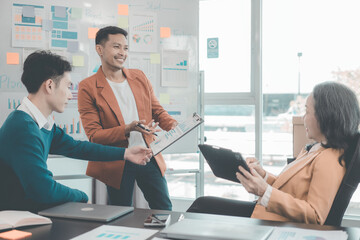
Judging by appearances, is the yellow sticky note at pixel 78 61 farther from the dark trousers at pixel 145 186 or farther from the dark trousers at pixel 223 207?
the dark trousers at pixel 223 207

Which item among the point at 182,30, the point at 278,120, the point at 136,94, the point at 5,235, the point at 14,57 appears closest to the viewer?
the point at 5,235

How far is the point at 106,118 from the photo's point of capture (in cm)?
224

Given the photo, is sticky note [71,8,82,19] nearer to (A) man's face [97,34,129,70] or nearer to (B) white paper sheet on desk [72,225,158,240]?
(A) man's face [97,34,129,70]

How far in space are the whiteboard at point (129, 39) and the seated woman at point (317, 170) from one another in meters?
1.67

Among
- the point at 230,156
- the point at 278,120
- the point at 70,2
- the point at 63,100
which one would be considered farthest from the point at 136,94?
the point at 278,120

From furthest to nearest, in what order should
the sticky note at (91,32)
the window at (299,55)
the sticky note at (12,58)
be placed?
the window at (299,55), the sticky note at (91,32), the sticky note at (12,58)

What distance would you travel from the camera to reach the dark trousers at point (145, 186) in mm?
2201

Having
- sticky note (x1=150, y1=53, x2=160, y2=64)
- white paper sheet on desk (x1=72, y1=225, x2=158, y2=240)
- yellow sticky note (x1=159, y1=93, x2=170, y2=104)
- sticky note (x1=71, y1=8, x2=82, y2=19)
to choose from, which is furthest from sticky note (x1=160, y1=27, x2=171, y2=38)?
white paper sheet on desk (x1=72, y1=225, x2=158, y2=240)

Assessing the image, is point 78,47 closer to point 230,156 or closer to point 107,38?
point 107,38

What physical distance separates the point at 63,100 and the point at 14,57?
151 centimetres

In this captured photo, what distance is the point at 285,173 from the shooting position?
157 centimetres

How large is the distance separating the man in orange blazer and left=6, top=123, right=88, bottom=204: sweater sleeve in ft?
2.30

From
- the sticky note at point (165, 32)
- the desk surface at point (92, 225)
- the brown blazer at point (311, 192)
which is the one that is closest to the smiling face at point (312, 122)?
the brown blazer at point (311, 192)

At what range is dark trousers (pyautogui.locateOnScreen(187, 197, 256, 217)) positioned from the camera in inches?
69.9
